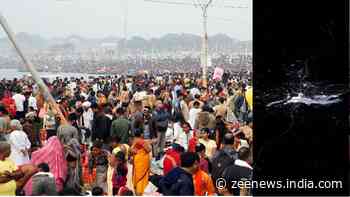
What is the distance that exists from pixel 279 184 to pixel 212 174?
95 cm

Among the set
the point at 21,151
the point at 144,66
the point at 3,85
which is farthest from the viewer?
the point at 144,66

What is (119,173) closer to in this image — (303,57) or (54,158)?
(54,158)

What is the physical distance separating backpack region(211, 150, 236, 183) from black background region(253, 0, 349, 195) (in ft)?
2.04

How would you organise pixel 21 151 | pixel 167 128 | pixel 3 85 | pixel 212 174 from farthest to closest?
pixel 3 85, pixel 167 128, pixel 21 151, pixel 212 174

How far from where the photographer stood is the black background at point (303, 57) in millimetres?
5148

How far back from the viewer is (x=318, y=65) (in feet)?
17.2

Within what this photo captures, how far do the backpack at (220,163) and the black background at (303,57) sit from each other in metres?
0.62

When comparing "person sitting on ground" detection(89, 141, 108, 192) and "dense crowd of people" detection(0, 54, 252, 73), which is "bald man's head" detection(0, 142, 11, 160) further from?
"dense crowd of people" detection(0, 54, 252, 73)

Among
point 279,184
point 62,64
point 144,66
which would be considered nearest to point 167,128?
point 279,184

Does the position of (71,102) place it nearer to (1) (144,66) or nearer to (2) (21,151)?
(2) (21,151)

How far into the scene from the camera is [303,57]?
5.19 meters

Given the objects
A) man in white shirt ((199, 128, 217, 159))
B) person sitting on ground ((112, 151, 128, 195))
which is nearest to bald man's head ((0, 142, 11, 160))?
person sitting on ground ((112, 151, 128, 195))

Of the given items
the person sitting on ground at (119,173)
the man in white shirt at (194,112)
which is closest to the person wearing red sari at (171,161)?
the person sitting on ground at (119,173)

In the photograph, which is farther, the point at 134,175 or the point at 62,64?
the point at 62,64
